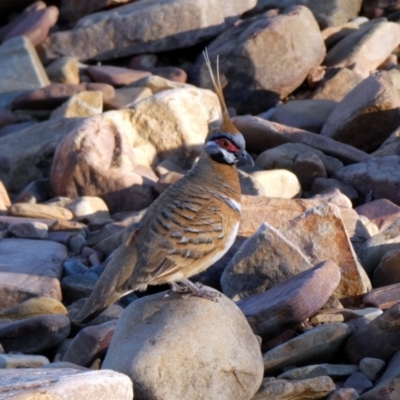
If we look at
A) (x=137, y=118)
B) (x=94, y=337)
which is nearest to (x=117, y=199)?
(x=137, y=118)

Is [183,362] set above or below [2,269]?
above

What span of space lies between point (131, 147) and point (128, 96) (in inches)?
114

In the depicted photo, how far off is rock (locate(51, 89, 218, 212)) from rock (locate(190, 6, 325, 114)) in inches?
75.6

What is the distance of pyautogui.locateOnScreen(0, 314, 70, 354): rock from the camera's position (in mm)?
9133

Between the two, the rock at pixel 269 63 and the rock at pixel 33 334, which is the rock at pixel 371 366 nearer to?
the rock at pixel 33 334

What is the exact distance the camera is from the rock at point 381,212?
38.1 feet

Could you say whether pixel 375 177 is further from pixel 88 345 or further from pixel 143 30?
pixel 143 30

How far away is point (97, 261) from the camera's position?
11.4 m

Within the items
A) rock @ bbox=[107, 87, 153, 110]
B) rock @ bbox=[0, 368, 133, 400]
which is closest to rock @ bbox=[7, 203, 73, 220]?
rock @ bbox=[107, 87, 153, 110]

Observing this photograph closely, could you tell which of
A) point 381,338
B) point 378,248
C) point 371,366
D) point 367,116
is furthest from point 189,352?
point 367,116

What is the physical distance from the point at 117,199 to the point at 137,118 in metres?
1.78

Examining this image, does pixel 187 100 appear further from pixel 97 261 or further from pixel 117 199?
pixel 97 261

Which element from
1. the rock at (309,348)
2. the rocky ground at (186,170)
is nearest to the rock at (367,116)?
the rocky ground at (186,170)

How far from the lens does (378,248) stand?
10.4 m
